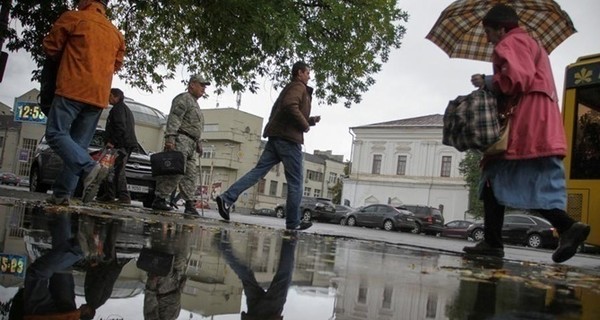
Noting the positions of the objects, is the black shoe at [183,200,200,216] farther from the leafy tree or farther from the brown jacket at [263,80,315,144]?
the leafy tree

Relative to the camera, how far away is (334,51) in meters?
13.3

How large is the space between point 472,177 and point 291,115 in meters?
38.9

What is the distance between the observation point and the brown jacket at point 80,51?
14.8ft

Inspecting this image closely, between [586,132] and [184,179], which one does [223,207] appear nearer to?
[184,179]

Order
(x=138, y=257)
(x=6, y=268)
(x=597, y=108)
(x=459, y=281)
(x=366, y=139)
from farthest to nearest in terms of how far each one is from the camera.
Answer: (x=366, y=139), (x=597, y=108), (x=459, y=281), (x=138, y=257), (x=6, y=268)

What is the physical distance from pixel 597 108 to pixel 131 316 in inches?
334

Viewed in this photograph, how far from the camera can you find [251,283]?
75.2 inches

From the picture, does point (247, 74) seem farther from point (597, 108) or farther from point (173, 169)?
point (597, 108)

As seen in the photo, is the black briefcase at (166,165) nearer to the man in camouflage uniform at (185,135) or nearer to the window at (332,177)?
the man in camouflage uniform at (185,135)

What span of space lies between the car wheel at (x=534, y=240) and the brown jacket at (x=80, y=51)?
80.8 ft

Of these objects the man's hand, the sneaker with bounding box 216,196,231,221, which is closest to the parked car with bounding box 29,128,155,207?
the man's hand

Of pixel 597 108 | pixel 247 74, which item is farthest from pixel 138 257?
pixel 247 74

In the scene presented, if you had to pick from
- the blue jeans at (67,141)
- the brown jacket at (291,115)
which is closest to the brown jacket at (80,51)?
the blue jeans at (67,141)

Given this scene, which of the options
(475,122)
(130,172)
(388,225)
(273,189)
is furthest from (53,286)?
(273,189)
